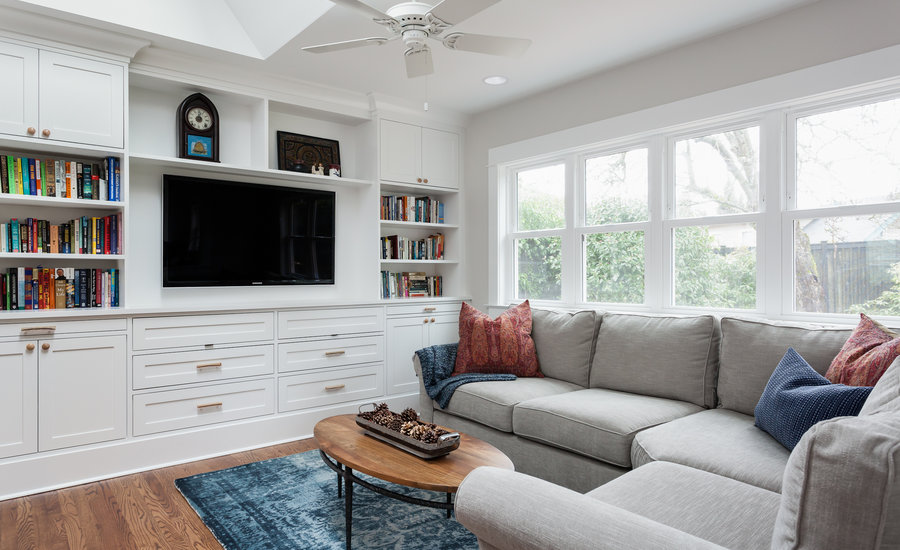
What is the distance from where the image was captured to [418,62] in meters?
2.45

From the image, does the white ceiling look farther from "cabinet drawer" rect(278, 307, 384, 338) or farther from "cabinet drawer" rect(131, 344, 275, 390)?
"cabinet drawer" rect(131, 344, 275, 390)

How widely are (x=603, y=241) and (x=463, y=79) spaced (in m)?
1.54

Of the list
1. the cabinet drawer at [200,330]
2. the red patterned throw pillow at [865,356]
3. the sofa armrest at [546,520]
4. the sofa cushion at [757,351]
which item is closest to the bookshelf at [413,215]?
the cabinet drawer at [200,330]

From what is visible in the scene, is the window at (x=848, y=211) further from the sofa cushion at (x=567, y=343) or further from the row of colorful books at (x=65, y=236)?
the row of colorful books at (x=65, y=236)

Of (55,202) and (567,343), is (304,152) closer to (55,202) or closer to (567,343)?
(55,202)

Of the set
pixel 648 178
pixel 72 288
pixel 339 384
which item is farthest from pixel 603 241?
pixel 72 288

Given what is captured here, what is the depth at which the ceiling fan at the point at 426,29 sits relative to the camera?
200cm

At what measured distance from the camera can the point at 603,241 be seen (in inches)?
152

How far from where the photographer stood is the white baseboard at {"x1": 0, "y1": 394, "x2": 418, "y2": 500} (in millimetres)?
2777

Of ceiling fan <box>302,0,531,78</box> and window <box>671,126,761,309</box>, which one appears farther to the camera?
window <box>671,126,761,309</box>

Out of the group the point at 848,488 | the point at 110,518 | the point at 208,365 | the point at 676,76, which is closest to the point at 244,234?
the point at 208,365

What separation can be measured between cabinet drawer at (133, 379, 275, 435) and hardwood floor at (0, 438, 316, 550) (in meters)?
0.30

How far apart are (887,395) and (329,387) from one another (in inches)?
132

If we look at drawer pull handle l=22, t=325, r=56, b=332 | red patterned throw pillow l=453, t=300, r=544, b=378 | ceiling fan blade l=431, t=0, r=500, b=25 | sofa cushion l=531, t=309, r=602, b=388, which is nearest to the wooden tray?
red patterned throw pillow l=453, t=300, r=544, b=378
